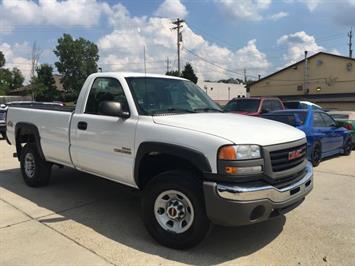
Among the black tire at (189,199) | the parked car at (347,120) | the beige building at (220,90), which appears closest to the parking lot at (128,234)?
the black tire at (189,199)

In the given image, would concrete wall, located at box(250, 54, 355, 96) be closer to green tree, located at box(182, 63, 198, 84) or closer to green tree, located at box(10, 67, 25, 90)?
green tree, located at box(182, 63, 198, 84)

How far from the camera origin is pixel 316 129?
9664mm

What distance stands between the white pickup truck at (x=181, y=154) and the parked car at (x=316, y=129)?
422cm

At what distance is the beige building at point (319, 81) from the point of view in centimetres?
4793

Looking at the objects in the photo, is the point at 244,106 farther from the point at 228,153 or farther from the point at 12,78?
the point at 12,78

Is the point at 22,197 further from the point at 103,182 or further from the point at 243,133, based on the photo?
the point at 243,133

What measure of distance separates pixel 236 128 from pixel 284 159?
635mm

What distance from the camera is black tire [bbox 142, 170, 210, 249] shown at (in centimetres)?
418

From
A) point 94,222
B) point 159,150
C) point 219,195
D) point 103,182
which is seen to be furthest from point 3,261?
point 103,182

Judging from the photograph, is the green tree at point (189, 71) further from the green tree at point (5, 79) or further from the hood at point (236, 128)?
the hood at point (236, 128)

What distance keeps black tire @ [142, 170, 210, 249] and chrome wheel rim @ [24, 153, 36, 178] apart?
3.35m

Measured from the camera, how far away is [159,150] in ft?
14.7

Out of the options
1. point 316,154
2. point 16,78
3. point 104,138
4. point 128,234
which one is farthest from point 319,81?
point 16,78

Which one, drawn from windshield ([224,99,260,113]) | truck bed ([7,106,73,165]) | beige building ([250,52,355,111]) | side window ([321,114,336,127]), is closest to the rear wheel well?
truck bed ([7,106,73,165])
